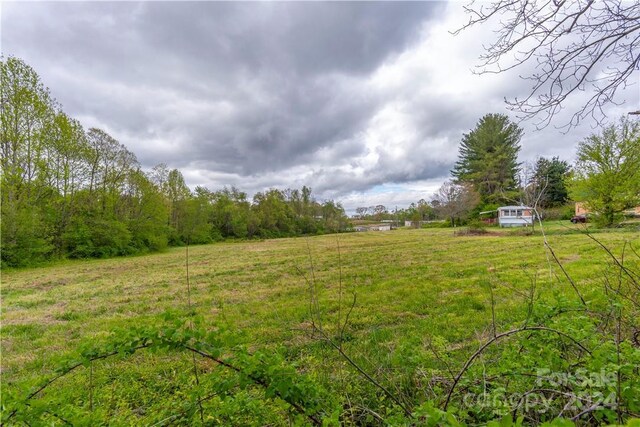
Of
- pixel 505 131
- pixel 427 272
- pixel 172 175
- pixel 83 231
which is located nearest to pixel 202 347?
pixel 427 272

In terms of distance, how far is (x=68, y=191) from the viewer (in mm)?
15164

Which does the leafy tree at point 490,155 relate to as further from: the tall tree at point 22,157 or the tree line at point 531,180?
the tall tree at point 22,157

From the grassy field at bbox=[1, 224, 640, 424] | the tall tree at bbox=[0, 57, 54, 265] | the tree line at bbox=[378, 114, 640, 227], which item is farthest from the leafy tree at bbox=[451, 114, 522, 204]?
the tall tree at bbox=[0, 57, 54, 265]

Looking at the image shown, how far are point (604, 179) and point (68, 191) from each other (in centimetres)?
2993

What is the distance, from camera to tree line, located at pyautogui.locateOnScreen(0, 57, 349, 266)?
37.9 feet

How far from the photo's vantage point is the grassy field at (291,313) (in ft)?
8.14

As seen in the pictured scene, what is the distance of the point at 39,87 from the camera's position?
39.8 feet

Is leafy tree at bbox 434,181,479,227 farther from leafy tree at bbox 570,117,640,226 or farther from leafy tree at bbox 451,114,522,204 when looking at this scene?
leafy tree at bbox 570,117,640,226

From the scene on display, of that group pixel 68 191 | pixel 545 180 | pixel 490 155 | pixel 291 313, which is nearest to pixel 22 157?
pixel 68 191

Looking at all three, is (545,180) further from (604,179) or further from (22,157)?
(22,157)

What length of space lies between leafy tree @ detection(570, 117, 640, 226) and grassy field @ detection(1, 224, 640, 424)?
701 centimetres

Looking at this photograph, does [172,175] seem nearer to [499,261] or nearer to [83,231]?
[83,231]

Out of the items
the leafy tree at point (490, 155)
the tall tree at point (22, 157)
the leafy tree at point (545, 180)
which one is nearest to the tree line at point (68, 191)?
the tall tree at point (22, 157)

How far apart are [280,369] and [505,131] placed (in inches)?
1656
